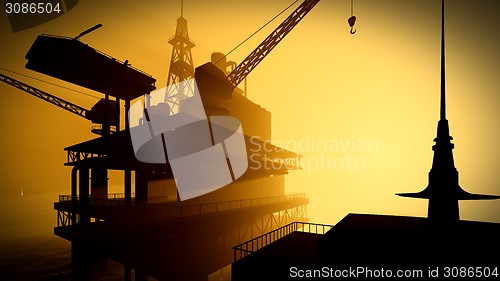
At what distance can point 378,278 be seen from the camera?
27.4 ft

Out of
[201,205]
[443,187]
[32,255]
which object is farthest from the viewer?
[32,255]

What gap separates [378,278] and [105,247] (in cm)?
1932

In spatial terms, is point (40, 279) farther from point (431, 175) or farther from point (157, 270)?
point (431, 175)

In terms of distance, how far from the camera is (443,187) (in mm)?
9055

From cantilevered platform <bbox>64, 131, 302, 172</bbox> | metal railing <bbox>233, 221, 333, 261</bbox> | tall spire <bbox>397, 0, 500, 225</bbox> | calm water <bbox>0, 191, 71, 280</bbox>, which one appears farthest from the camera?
calm water <bbox>0, 191, 71, 280</bbox>

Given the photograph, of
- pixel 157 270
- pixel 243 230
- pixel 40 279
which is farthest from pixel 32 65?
pixel 40 279

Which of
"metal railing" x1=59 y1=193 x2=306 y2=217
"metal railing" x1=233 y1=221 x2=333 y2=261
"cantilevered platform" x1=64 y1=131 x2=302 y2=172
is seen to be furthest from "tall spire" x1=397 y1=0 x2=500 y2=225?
"cantilevered platform" x1=64 y1=131 x2=302 y2=172

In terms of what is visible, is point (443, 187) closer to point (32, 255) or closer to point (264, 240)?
point (264, 240)

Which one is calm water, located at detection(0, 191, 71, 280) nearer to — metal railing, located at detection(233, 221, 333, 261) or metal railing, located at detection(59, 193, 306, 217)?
metal railing, located at detection(59, 193, 306, 217)

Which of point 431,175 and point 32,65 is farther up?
point 32,65

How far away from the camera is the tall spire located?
891 centimetres

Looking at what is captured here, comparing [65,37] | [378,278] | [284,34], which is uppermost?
[284,34]

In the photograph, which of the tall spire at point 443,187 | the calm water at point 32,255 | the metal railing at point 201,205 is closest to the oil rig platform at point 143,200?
the metal railing at point 201,205

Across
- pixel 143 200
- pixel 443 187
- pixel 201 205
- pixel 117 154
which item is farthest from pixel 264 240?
pixel 443 187
